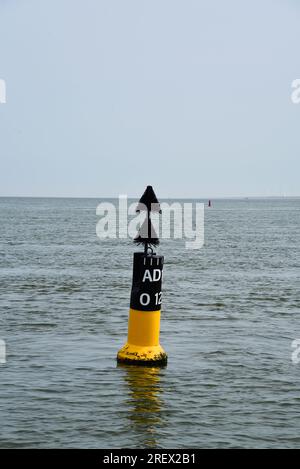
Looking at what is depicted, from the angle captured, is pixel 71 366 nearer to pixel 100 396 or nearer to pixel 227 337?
pixel 100 396

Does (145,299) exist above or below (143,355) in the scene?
above

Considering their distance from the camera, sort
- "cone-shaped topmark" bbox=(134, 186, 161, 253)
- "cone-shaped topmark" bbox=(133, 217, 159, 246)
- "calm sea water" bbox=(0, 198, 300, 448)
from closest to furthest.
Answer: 1. "calm sea water" bbox=(0, 198, 300, 448)
2. "cone-shaped topmark" bbox=(134, 186, 161, 253)
3. "cone-shaped topmark" bbox=(133, 217, 159, 246)

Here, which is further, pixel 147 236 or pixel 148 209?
pixel 147 236

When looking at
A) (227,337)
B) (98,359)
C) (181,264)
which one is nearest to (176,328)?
(227,337)

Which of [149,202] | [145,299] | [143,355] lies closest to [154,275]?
[145,299]

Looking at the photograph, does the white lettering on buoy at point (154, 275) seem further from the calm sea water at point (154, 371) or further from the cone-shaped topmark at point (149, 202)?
the calm sea water at point (154, 371)

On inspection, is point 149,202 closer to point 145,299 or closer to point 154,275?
point 154,275

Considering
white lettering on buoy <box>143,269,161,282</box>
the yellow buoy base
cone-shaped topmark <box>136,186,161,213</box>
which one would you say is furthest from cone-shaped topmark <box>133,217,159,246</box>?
the yellow buoy base

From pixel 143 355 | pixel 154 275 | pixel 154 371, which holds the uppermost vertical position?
pixel 154 275

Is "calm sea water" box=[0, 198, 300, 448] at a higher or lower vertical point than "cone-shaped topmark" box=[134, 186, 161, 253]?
lower

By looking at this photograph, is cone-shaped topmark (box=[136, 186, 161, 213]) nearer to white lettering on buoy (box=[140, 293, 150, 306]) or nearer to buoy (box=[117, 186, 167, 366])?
buoy (box=[117, 186, 167, 366])

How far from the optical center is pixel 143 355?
13.6 m

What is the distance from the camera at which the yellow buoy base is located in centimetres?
1362
